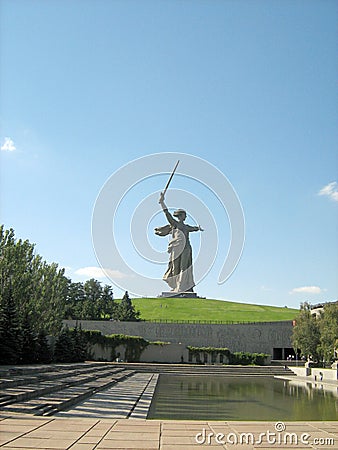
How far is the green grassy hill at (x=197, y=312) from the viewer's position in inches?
2314

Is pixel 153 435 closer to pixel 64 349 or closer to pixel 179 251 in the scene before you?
pixel 64 349

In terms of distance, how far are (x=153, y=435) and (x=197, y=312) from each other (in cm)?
5404

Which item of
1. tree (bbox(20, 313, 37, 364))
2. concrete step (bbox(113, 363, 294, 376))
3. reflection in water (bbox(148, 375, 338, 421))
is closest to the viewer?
reflection in water (bbox(148, 375, 338, 421))

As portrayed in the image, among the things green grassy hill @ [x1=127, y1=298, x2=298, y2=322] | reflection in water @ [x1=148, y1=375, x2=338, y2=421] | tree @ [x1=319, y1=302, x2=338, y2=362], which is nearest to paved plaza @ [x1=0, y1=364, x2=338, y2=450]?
reflection in water @ [x1=148, y1=375, x2=338, y2=421]

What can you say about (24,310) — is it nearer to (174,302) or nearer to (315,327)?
(315,327)

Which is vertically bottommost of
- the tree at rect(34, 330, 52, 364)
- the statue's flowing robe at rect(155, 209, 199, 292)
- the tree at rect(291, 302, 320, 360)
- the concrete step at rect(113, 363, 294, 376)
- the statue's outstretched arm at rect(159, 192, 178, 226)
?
the concrete step at rect(113, 363, 294, 376)

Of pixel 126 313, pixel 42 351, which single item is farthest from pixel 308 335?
pixel 126 313

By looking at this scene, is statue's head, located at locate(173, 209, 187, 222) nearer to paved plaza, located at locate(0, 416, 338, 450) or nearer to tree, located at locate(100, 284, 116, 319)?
tree, located at locate(100, 284, 116, 319)

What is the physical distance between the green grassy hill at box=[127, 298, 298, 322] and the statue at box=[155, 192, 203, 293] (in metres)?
2.51

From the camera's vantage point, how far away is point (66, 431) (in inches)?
266

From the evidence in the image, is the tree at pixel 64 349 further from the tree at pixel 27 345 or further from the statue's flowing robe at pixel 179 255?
the statue's flowing robe at pixel 179 255

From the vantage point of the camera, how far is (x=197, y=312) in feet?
197

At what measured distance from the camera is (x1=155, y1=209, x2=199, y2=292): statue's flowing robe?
61156mm

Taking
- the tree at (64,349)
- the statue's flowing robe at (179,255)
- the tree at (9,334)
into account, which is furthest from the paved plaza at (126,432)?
the statue's flowing robe at (179,255)
